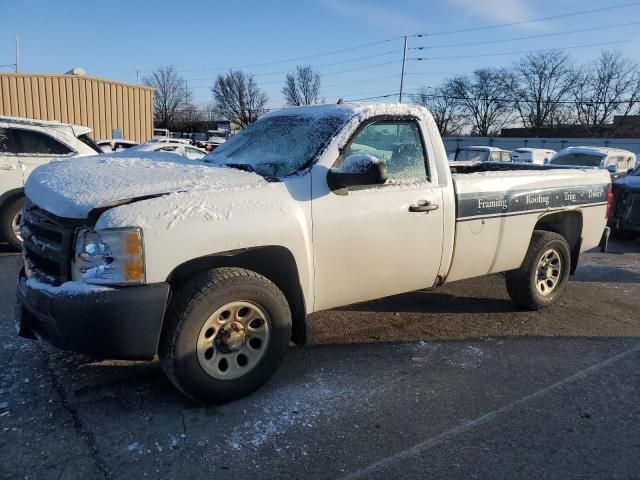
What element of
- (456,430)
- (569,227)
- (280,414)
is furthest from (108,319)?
(569,227)

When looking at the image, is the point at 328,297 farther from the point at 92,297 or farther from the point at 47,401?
the point at 47,401

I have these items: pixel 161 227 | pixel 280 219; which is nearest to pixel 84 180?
pixel 161 227

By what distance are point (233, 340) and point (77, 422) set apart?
100 cm

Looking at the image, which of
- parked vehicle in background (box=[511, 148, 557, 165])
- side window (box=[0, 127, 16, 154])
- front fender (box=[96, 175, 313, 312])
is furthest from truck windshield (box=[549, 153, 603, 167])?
side window (box=[0, 127, 16, 154])

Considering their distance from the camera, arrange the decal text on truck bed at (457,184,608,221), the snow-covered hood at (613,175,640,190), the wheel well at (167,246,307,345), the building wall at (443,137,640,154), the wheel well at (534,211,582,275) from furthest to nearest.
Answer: the building wall at (443,137,640,154) < the snow-covered hood at (613,175,640,190) < the wheel well at (534,211,582,275) < the decal text on truck bed at (457,184,608,221) < the wheel well at (167,246,307,345)

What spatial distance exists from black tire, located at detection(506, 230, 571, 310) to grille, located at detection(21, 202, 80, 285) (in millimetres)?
4089

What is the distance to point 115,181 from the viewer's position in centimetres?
322

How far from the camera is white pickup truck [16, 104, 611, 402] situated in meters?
2.92

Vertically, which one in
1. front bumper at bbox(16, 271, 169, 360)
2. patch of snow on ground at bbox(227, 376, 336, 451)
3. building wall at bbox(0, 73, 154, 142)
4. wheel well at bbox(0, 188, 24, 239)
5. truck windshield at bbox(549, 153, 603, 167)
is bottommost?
patch of snow on ground at bbox(227, 376, 336, 451)

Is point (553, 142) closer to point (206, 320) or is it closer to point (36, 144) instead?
point (36, 144)

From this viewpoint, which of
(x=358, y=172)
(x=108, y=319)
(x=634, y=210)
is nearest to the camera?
(x=108, y=319)

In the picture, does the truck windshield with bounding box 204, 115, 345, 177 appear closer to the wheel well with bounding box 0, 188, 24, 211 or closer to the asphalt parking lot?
the asphalt parking lot

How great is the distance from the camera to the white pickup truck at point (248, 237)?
292 centimetres

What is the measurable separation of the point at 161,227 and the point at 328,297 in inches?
53.5
